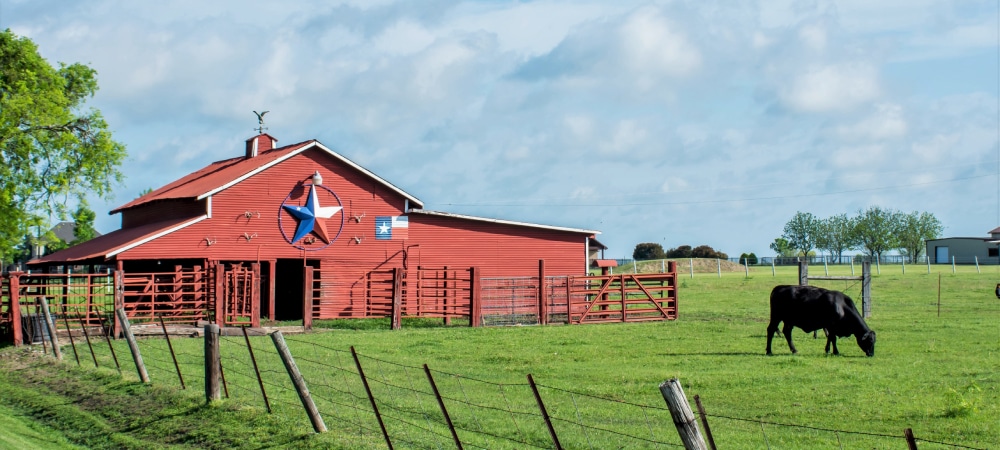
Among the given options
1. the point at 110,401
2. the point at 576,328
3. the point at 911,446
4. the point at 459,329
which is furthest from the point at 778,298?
the point at 911,446

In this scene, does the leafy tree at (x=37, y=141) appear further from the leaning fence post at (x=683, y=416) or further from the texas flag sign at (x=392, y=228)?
the leaning fence post at (x=683, y=416)

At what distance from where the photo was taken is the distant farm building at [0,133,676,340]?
29.6 metres

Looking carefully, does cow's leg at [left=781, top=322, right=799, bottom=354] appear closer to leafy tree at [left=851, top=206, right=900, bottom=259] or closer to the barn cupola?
the barn cupola

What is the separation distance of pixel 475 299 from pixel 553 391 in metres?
15.2

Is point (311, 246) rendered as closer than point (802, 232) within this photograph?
Yes

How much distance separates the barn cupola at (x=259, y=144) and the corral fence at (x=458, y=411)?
21256 millimetres

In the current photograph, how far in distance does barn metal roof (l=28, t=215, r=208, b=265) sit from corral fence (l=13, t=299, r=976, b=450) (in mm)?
10984

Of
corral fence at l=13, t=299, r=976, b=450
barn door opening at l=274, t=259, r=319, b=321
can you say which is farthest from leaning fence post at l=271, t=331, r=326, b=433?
barn door opening at l=274, t=259, r=319, b=321

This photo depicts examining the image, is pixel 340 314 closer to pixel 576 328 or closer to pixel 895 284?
pixel 576 328

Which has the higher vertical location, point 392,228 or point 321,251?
point 392,228

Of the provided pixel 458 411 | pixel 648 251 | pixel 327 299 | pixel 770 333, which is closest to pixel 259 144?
pixel 327 299

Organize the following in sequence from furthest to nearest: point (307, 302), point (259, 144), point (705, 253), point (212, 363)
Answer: point (705, 253), point (259, 144), point (307, 302), point (212, 363)

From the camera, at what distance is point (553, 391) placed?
14.8 metres

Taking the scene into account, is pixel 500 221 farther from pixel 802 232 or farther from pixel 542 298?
pixel 802 232
